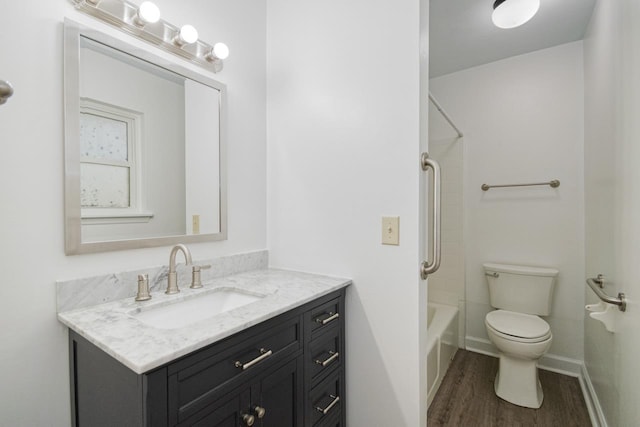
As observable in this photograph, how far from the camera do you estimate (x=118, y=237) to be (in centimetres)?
120

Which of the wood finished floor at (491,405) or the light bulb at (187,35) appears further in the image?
the wood finished floor at (491,405)

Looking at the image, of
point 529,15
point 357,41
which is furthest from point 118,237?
point 529,15

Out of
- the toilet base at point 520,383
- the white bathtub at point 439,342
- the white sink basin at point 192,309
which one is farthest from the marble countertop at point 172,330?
the toilet base at point 520,383

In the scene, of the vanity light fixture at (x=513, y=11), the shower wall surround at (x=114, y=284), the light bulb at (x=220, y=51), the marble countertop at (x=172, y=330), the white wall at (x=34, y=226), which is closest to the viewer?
the marble countertop at (x=172, y=330)

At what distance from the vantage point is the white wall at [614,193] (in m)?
1.18

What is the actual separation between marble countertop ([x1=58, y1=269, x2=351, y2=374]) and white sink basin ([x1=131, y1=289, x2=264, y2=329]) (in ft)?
0.07

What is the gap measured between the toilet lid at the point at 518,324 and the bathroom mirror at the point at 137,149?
1.95 m

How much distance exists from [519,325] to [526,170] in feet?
4.07

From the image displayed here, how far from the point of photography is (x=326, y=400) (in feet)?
4.47

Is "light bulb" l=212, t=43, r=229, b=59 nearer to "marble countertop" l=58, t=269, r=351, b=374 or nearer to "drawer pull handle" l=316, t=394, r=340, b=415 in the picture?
"marble countertop" l=58, t=269, r=351, b=374

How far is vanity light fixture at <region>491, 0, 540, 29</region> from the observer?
5.41ft

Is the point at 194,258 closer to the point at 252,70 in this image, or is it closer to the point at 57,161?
the point at 57,161

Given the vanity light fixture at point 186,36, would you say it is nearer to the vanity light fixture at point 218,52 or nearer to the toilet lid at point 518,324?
the vanity light fixture at point 218,52

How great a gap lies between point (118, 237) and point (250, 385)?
76cm
